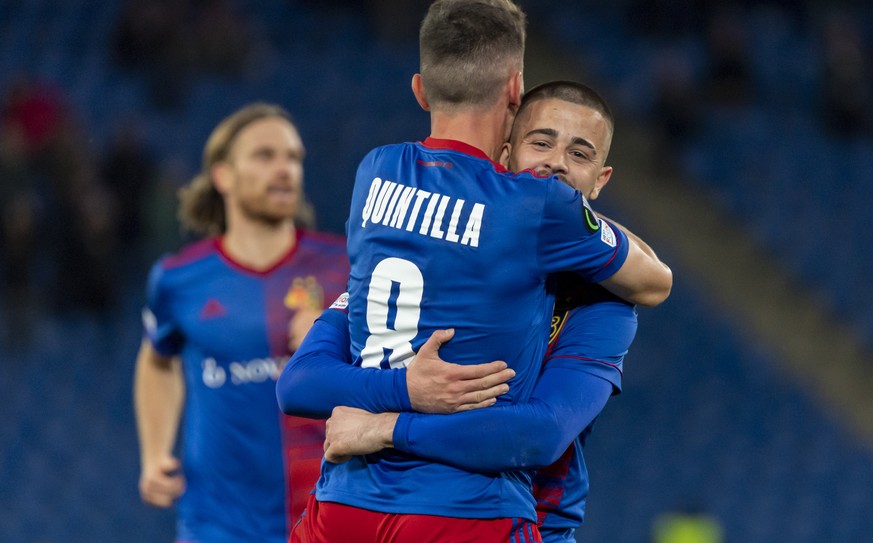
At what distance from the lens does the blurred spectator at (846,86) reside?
11648mm

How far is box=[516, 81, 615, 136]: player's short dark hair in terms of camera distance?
10.4ft

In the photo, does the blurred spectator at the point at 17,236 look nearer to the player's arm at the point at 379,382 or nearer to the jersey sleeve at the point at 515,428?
the player's arm at the point at 379,382

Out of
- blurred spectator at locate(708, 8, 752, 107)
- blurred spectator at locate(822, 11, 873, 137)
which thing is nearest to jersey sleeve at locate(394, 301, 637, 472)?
blurred spectator at locate(708, 8, 752, 107)

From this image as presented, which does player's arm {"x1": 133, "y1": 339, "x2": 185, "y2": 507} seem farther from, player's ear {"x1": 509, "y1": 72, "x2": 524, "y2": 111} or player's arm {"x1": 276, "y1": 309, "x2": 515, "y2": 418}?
player's ear {"x1": 509, "y1": 72, "x2": 524, "y2": 111}

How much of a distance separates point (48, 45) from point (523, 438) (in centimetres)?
931

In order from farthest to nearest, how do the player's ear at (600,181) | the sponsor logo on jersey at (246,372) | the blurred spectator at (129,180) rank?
the blurred spectator at (129,180) → the sponsor logo on jersey at (246,372) → the player's ear at (600,181)

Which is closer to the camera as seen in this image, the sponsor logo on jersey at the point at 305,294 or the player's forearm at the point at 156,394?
the sponsor logo on jersey at the point at 305,294

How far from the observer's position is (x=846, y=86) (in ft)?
38.3

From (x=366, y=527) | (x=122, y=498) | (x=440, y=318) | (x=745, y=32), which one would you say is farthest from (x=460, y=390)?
(x=745, y=32)

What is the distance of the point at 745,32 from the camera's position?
40.9ft

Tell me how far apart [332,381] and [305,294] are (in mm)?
2039

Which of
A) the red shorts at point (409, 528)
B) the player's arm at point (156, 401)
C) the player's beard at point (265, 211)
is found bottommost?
the player's arm at point (156, 401)

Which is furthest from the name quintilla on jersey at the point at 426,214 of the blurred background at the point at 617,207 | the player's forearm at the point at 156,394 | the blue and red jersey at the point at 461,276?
the blurred background at the point at 617,207

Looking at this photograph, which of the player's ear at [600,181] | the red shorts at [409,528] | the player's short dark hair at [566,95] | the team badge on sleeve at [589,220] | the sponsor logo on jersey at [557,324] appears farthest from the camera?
the player's ear at [600,181]
